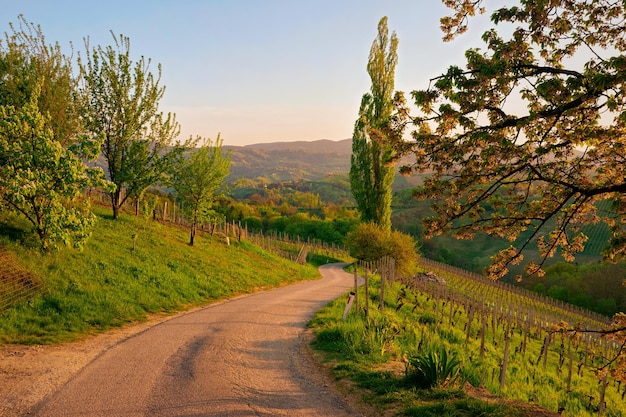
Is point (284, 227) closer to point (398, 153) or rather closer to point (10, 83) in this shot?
point (10, 83)

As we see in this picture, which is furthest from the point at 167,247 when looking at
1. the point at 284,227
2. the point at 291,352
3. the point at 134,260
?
the point at 284,227

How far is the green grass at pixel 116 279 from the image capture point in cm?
1352

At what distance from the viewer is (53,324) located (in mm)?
13367

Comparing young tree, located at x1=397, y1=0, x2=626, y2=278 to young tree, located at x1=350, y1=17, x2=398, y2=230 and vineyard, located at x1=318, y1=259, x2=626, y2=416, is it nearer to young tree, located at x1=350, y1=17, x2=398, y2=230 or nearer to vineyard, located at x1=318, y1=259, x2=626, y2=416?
vineyard, located at x1=318, y1=259, x2=626, y2=416

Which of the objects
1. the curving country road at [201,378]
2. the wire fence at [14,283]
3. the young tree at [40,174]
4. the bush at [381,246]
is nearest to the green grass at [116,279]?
the wire fence at [14,283]

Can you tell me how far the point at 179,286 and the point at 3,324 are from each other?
8846 millimetres

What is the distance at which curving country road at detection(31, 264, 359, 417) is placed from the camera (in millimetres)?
7656

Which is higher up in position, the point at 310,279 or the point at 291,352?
the point at 291,352

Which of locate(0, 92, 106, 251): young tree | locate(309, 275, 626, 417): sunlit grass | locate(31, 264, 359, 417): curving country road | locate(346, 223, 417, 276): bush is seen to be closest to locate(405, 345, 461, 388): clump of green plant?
locate(309, 275, 626, 417): sunlit grass

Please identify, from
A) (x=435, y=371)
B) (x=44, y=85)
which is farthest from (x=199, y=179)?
(x=435, y=371)

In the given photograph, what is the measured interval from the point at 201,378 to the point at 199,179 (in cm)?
2433

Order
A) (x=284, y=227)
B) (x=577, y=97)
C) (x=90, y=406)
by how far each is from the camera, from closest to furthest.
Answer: (x=577, y=97)
(x=90, y=406)
(x=284, y=227)

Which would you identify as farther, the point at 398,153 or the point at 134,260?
the point at 134,260

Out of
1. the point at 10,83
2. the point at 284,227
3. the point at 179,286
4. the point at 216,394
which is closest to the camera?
the point at 216,394
